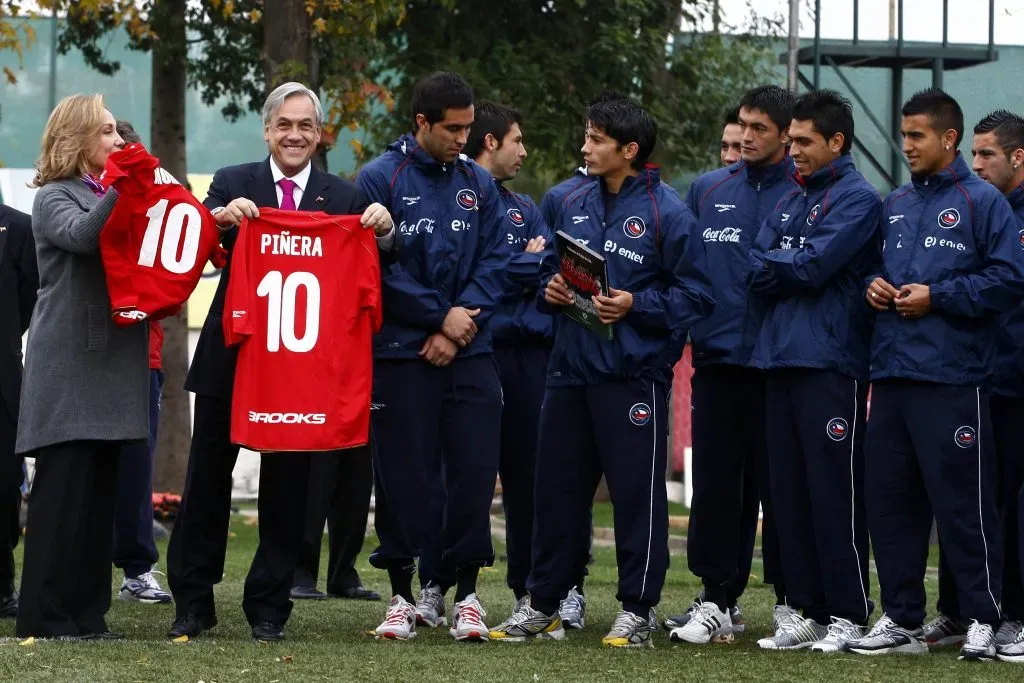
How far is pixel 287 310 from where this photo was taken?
6.68 m

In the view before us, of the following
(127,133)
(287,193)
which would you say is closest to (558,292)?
(287,193)

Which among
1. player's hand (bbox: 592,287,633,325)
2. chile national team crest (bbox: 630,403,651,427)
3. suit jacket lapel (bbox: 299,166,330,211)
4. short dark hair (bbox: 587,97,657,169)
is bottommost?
chile national team crest (bbox: 630,403,651,427)

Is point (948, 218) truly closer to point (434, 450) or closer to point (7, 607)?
point (434, 450)

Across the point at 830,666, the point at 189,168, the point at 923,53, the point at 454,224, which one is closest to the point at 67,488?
the point at 454,224

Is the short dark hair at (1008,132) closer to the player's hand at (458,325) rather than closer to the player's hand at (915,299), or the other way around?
the player's hand at (915,299)

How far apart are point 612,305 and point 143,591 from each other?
3349mm

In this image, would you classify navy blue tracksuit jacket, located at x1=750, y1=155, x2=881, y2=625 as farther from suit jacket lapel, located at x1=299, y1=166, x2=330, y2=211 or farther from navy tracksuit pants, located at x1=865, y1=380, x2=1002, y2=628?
suit jacket lapel, located at x1=299, y1=166, x2=330, y2=211

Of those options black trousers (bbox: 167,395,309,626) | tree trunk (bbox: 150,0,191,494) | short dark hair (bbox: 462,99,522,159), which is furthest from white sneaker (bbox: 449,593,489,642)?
tree trunk (bbox: 150,0,191,494)

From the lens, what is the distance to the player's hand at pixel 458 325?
7.06 metres

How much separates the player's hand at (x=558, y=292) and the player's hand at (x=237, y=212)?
1.28 meters

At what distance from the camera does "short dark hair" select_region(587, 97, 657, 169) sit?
7227 mm

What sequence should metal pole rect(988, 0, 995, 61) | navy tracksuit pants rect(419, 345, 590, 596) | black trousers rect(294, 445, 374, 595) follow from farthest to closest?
1. metal pole rect(988, 0, 995, 61)
2. black trousers rect(294, 445, 374, 595)
3. navy tracksuit pants rect(419, 345, 590, 596)

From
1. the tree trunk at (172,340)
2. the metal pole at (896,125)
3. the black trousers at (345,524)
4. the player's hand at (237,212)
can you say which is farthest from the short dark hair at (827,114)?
the tree trunk at (172,340)

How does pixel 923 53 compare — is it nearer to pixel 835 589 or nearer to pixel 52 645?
pixel 835 589
